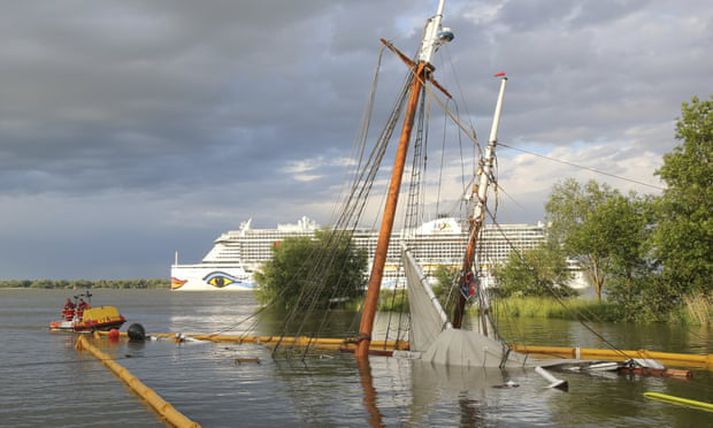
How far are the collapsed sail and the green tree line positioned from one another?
6.95 meters

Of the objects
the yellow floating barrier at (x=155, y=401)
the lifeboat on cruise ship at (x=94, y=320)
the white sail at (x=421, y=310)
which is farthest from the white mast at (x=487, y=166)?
Result: the lifeboat on cruise ship at (x=94, y=320)

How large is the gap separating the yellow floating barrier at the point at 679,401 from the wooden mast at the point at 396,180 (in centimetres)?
831

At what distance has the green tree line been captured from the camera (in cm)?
3584

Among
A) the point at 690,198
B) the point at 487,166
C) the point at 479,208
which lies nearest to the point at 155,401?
the point at 479,208

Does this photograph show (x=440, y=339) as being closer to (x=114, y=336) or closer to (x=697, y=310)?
(x=114, y=336)

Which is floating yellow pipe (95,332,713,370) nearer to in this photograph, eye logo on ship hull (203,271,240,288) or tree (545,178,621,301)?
tree (545,178,621,301)

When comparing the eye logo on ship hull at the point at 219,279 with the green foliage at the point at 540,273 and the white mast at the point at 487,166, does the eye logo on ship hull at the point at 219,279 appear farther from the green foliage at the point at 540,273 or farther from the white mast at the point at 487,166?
the white mast at the point at 487,166

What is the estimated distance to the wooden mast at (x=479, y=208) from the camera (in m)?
23.8

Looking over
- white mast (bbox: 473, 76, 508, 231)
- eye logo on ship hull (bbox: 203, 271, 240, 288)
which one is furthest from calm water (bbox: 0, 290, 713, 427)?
eye logo on ship hull (bbox: 203, 271, 240, 288)

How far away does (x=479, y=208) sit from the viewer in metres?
24.9

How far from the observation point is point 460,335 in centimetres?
2052

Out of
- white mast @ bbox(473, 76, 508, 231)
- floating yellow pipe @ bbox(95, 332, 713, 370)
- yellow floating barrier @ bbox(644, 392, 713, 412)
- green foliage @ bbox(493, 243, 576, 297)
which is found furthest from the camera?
green foliage @ bbox(493, 243, 576, 297)

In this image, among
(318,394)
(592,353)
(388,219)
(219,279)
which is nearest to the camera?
(318,394)

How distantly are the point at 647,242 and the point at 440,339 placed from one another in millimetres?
23715
